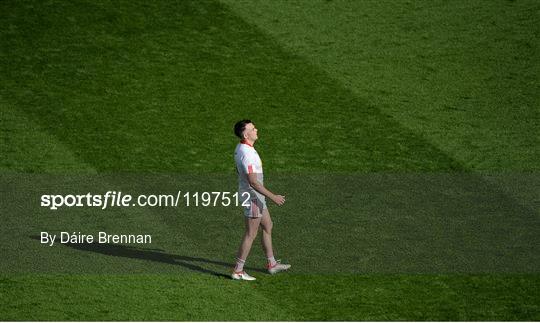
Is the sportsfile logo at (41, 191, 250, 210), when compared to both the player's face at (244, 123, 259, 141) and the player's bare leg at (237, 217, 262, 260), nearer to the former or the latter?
the player's bare leg at (237, 217, 262, 260)

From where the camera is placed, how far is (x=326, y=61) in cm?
1842

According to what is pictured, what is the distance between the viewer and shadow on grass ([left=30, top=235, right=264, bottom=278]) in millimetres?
12477

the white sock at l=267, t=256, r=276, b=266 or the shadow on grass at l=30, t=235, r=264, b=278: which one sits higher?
the shadow on grass at l=30, t=235, r=264, b=278

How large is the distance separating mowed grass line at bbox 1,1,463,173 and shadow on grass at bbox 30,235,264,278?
2.62 meters

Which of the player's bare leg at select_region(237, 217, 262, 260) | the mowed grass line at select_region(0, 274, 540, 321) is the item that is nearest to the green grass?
the mowed grass line at select_region(0, 274, 540, 321)

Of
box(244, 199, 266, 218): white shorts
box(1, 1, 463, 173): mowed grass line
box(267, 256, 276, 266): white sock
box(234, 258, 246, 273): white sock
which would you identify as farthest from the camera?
box(1, 1, 463, 173): mowed grass line

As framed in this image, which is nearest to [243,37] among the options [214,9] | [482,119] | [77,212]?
[214,9]

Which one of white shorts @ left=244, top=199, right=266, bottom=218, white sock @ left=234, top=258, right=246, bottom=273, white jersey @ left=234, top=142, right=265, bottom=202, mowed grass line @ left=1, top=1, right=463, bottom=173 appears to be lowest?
white sock @ left=234, top=258, right=246, bottom=273

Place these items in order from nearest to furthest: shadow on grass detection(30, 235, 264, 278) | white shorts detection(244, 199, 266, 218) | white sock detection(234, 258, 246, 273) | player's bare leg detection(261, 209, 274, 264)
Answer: white shorts detection(244, 199, 266, 218), player's bare leg detection(261, 209, 274, 264), white sock detection(234, 258, 246, 273), shadow on grass detection(30, 235, 264, 278)

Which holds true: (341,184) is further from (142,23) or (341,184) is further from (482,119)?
(142,23)

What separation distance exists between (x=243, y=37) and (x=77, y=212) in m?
5.82
